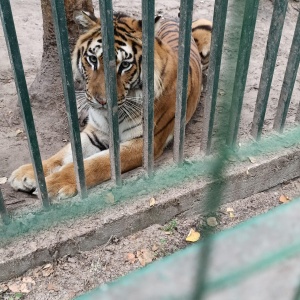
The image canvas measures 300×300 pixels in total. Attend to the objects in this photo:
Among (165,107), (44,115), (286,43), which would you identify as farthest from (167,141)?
(286,43)

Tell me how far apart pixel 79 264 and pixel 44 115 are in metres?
1.34

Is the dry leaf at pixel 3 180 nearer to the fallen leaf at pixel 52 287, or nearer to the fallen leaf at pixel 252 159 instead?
the fallen leaf at pixel 52 287

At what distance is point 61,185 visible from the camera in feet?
8.02

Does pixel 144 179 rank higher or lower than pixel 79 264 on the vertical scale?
higher

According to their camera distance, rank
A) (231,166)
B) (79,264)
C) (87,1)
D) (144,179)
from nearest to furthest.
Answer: (79,264) → (144,179) → (231,166) → (87,1)

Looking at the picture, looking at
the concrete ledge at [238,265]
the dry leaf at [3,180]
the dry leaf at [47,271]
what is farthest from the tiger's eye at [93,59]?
the concrete ledge at [238,265]

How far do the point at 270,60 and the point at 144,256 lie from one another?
123cm

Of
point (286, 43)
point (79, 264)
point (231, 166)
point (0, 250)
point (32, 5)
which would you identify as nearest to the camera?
point (0, 250)

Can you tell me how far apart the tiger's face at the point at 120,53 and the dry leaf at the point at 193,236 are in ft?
2.73

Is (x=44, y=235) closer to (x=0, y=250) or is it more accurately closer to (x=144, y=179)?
(x=0, y=250)

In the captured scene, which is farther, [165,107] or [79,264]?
[165,107]

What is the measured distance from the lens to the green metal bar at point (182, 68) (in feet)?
6.97

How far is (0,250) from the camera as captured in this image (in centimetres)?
222

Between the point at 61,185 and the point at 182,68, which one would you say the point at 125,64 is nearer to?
the point at 182,68
